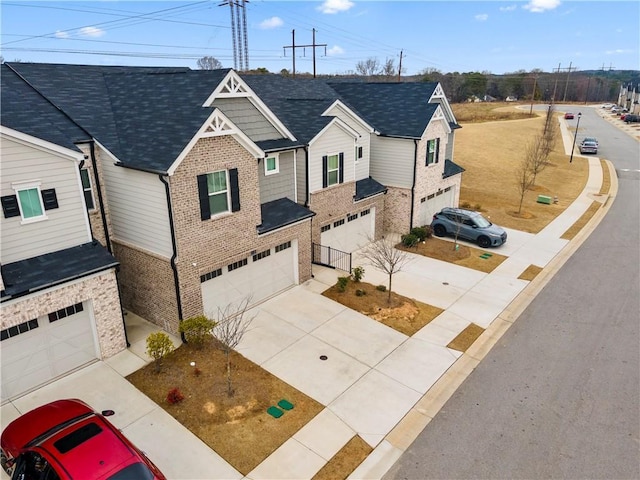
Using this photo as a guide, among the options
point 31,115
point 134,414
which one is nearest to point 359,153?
point 31,115

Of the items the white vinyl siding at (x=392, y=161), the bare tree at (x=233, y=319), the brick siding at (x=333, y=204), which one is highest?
the white vinyl siding at (x=392, y=161)

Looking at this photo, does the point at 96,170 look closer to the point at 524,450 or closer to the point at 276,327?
the point at 276,327

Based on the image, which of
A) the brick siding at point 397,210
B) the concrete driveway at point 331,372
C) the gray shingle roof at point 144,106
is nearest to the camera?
the concrete driveway at point 331,372

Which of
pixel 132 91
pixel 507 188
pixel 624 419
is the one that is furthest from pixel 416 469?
pixel 507 188

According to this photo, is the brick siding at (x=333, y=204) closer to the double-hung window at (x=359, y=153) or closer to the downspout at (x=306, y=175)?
the downspout at (x=306, y=175)

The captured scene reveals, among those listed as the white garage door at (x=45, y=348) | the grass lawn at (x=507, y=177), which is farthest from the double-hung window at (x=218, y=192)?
the grass lawn at (x=507, y=177)

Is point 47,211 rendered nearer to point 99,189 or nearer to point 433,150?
point 99,189
